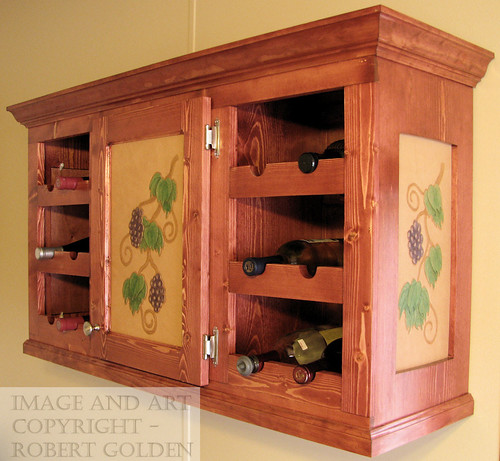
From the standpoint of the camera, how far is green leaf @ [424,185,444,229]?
1.20 metres

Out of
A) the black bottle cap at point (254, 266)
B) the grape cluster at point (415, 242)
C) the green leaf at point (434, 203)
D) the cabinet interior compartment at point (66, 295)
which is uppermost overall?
the green leaf at point (434, 203)

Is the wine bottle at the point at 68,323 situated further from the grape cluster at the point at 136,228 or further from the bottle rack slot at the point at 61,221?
the grape cluster at the point at 136,228

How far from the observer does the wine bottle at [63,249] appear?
1.81 metres

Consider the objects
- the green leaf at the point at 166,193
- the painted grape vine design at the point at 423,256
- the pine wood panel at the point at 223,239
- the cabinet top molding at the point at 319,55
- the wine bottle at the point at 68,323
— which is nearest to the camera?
the cabinet top molding at the point at 319,55

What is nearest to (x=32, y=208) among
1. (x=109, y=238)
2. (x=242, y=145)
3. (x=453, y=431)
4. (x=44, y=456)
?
(x=109, y=238)

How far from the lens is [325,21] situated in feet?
3.53

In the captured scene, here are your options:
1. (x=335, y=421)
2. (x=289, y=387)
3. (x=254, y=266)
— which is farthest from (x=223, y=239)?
(x=335, y=421)

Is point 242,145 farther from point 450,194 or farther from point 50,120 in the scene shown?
point 50,120

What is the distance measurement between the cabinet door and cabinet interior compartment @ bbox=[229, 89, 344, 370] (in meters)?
0.09

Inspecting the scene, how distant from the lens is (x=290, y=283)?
46.3 inches

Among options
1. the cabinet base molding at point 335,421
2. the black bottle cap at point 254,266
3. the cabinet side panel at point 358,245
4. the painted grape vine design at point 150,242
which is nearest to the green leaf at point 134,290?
the painted grape vine design at point 150,242

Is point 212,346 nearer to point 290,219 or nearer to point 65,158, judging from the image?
point 290,219

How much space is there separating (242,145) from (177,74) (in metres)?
0.23

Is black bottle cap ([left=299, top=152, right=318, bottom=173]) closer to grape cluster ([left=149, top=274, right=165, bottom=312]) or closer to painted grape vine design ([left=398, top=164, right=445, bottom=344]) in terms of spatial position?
painted grape vine design ([left=398, top=164, right=445, bottom=344])
